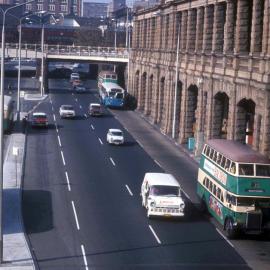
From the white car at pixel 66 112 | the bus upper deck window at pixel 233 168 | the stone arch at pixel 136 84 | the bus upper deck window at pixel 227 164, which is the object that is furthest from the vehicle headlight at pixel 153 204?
the stone arch at pixel 136 84

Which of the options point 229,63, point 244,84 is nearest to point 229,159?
point 244,84

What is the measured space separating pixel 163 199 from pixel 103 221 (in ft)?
10.1

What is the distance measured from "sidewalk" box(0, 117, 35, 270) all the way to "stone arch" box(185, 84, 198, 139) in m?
16.7

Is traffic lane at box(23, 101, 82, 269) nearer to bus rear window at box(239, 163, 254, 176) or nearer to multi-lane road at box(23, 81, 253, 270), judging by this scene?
multi-lane road at box(23, 81, 253, 270)

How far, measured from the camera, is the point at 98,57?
380 ft

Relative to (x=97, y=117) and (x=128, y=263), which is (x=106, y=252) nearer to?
(x=128, y=263)

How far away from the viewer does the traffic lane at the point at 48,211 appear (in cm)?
3031

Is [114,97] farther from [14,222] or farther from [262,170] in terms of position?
[262,170]

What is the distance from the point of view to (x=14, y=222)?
3538 centimetres

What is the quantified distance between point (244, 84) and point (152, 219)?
14.6 metres

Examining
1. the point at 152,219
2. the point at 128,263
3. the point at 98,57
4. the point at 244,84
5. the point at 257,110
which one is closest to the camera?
the point at 128,263

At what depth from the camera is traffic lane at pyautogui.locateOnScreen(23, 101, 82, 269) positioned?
1193 inches

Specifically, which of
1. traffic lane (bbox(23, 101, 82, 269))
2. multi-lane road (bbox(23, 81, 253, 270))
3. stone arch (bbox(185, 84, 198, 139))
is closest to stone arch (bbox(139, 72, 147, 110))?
stone arch (bbox(185, 84, 198, 139))

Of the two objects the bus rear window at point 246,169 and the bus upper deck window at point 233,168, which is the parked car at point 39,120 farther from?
the bus rear window at point 246,169
